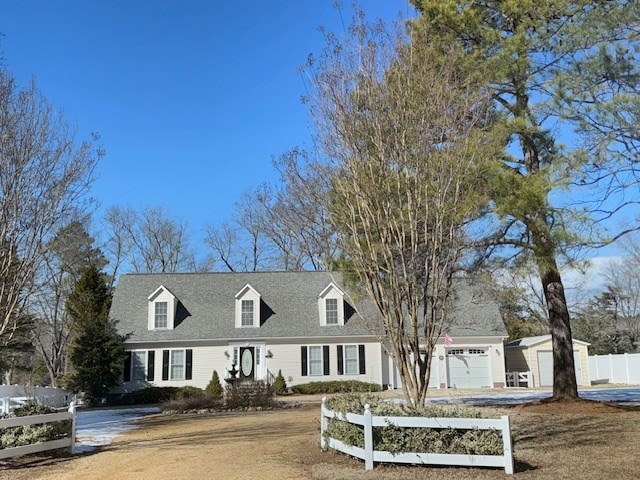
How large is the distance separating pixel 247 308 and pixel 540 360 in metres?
15.8

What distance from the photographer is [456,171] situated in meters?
10.4

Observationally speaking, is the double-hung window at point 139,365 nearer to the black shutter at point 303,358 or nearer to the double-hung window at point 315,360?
the black shutter at point 303,358

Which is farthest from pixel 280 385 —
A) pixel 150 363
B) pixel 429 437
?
pixel 429 437

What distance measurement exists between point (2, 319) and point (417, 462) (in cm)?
972

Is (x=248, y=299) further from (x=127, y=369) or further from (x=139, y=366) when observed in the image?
(x=127, y=369)

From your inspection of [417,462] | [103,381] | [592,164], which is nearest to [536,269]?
[592,164]

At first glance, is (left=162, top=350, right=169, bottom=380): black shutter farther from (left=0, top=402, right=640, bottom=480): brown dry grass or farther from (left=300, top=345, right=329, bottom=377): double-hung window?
(left=0, top=402, right=640, bottom=480): brown dry grass

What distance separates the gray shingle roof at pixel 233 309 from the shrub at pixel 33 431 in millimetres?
17566

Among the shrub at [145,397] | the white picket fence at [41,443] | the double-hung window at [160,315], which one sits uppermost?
the double-hung window at [160,315]

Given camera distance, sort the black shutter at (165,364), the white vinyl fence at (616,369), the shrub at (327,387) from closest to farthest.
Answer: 1. the shrub at (327,387)
2. the black shutter at (165,364)
3. the white vinyl fence at (616,369)

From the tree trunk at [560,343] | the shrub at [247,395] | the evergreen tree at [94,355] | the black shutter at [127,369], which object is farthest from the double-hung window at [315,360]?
the tree trunk at [560,343]

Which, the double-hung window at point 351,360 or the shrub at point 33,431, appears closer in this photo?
the shrub at point 33,431

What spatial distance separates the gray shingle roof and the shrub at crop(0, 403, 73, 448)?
692 inches

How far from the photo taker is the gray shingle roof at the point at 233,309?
2983cm
